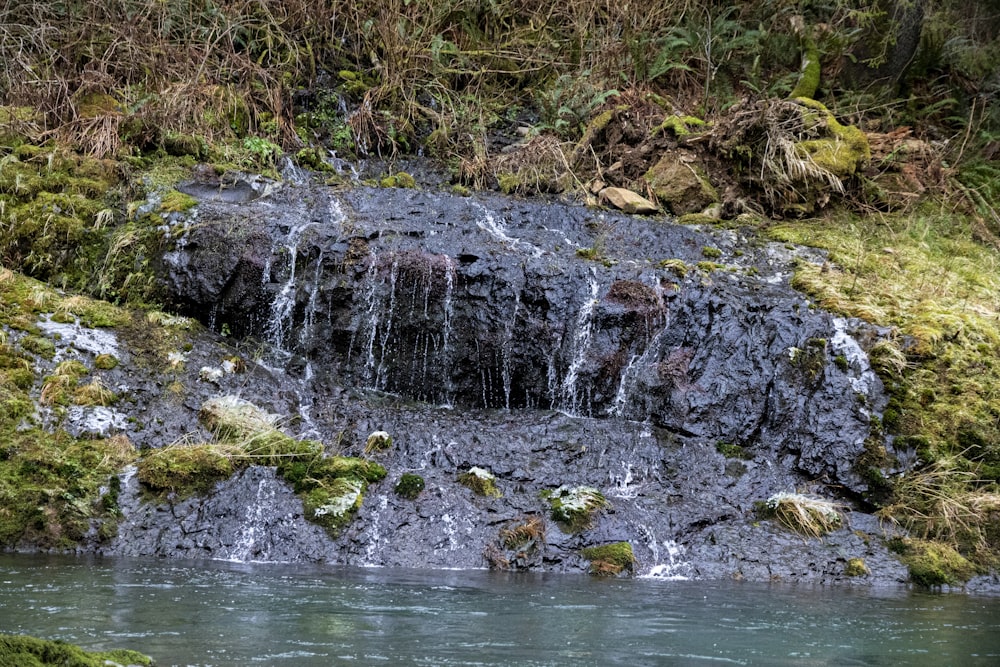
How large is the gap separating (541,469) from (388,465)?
150 cm

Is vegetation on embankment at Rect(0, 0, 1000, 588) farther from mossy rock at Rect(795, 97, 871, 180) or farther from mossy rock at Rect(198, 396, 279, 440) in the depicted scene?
mossy rock at Rect(198, 396, 279, 440)

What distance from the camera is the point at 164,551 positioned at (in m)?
6.61

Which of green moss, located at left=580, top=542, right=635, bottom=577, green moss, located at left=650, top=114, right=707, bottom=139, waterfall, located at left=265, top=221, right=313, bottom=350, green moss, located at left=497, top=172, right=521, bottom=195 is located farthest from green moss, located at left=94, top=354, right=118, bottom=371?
green moss, located at left=650, top=114, right=707, bottom=139

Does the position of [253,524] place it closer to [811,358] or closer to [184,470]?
[184,470]

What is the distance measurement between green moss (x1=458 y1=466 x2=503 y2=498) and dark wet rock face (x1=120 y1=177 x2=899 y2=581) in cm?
8

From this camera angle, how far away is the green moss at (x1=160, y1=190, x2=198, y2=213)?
32.4 feet

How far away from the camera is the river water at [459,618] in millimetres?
4055

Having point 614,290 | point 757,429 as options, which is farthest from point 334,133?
point 757,429

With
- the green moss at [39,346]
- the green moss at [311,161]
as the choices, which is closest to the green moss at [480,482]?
the green moss at [39,346]

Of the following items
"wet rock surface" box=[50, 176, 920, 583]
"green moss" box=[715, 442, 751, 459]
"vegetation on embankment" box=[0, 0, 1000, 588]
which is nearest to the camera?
"wet rock surface" box=[50, 176, 920, 583]

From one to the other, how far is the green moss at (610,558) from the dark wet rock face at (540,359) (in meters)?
0.30

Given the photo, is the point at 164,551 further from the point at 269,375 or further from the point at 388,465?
the point at 269,375

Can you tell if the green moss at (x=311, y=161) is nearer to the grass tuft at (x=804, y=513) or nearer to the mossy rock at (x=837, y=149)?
the mossy rock at (x=837, y=149)

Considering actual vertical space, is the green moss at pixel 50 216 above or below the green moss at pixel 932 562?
above
